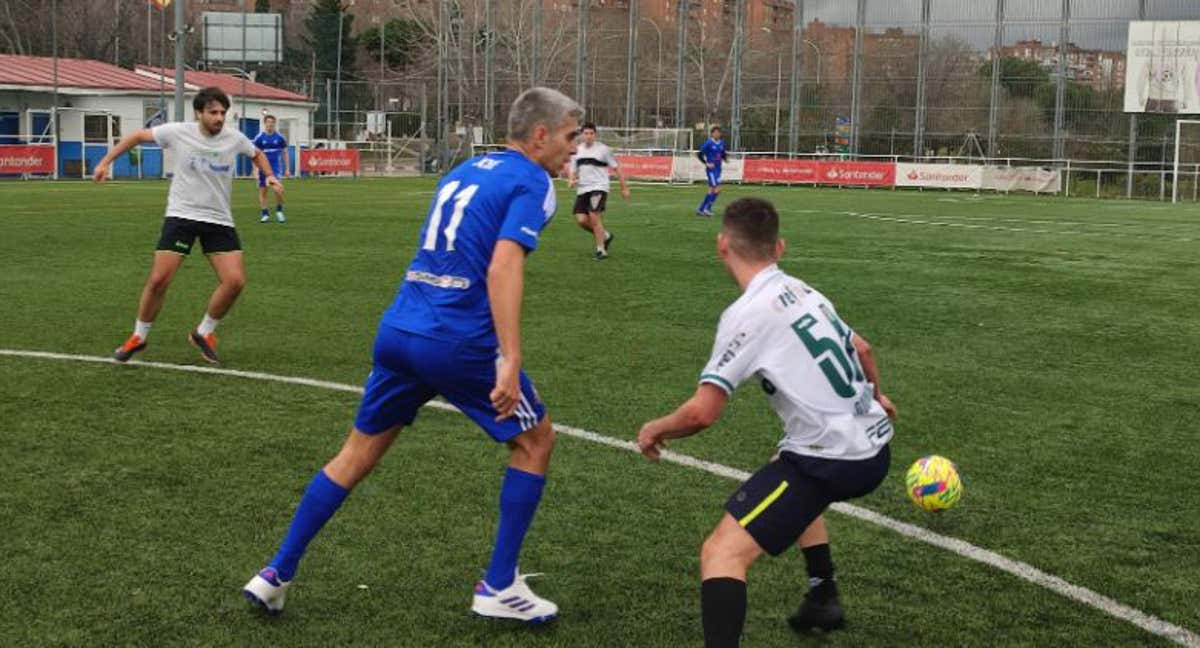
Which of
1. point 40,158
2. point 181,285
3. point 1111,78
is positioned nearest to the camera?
point 181,285

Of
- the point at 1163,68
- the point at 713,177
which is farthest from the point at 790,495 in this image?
the point at 1163,68

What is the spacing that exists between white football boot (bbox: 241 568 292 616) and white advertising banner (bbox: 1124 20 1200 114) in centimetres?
4913

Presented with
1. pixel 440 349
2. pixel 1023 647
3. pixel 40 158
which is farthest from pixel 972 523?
pixel 40 158

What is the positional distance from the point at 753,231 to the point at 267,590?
208 centimetres

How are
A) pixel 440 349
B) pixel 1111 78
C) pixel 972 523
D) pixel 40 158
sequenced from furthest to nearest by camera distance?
pixel 1111 78, pixel 40 158, pixel 972 523, pixel 440 349

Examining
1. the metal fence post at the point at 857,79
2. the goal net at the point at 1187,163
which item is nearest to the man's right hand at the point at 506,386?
the goal net at the point at 1187,163

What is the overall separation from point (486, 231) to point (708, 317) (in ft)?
26.0

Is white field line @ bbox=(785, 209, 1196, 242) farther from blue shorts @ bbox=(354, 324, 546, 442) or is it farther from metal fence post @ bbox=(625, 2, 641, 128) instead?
metal fence post @ bbox=(625, 2, 641, 128)

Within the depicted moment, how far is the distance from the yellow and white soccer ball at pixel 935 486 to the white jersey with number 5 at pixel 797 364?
1559 mm

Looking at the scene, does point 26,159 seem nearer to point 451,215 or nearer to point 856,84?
point 856,84

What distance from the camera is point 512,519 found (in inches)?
178

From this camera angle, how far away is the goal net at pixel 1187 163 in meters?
45.2

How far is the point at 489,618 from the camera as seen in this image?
4500 millimetres

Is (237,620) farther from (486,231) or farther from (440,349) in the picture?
(486,231)
